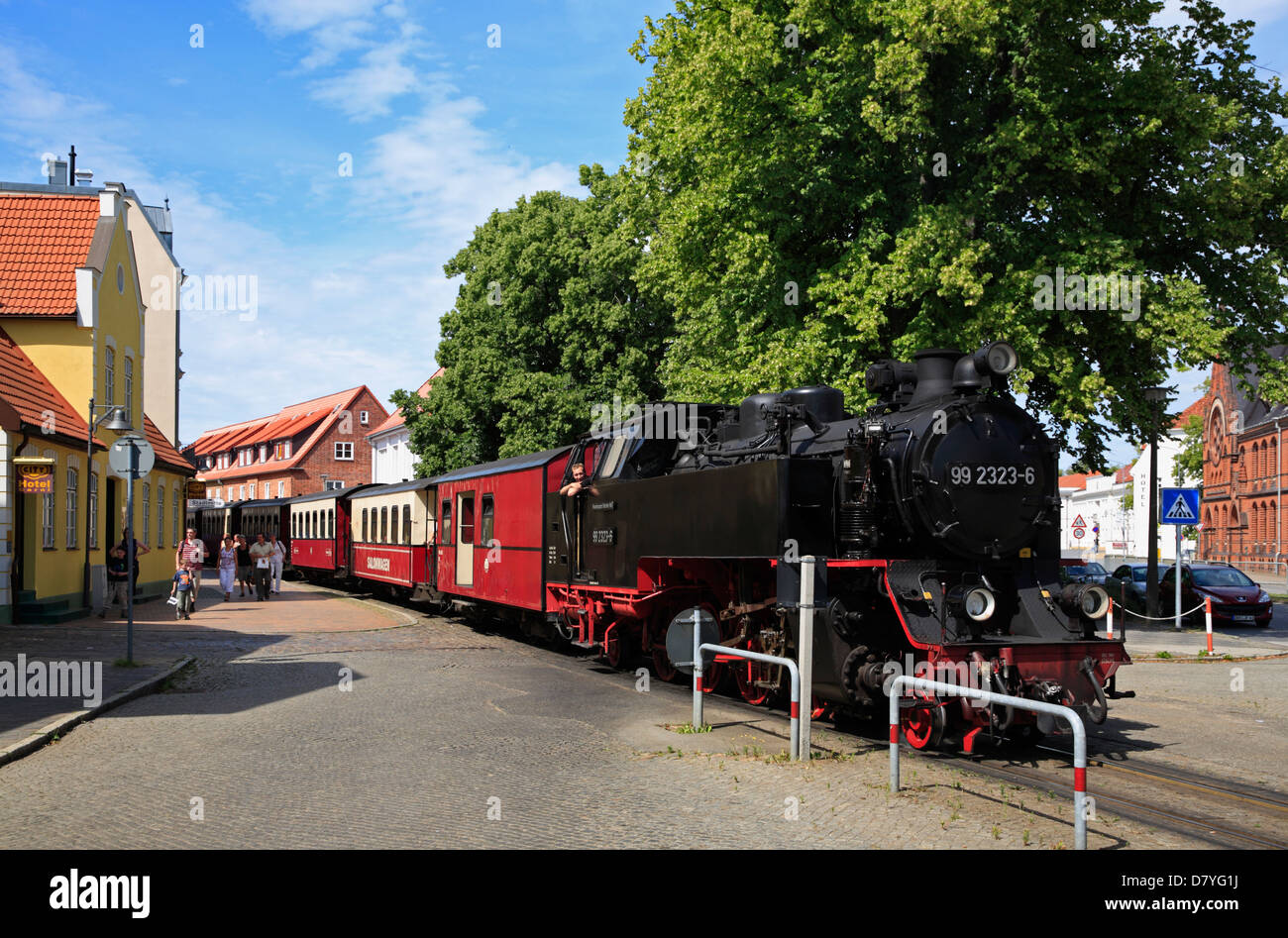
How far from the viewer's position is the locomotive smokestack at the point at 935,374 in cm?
963

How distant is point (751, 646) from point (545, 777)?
362cm

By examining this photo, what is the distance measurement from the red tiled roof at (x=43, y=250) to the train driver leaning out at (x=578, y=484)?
12.4m

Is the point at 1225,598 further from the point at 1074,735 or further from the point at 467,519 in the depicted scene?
the point at 1074,735

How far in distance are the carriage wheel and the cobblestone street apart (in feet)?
0.87

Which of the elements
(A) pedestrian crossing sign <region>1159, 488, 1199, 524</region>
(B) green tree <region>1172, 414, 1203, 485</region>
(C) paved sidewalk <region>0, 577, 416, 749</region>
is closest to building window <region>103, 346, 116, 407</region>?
(C) paved sidewalk <region>0, 577, 416, 749</region>

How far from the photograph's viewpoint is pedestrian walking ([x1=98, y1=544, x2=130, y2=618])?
20703 millimetres

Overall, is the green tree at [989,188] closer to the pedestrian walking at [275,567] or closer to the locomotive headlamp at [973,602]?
the locomotive headlamp at [973,602]

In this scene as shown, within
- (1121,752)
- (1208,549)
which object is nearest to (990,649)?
(1121,752)

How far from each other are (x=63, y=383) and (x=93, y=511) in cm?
264

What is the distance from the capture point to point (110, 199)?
23422mm

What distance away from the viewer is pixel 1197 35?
18.0 metres

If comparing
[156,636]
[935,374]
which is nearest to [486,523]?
[156,636]

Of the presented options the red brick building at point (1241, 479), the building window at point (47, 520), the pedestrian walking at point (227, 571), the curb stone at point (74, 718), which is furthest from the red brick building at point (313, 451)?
the curb stone at point (74, 718)
